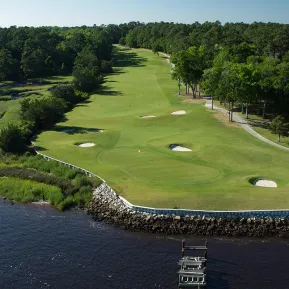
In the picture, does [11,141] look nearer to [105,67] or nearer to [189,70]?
[189,70]

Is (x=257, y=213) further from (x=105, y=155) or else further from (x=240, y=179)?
(x=105, y=155)

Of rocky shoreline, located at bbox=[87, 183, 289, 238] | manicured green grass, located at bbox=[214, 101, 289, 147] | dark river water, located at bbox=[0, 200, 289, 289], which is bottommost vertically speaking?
dark river water, located at bbox=[0, 200, 289, 289]

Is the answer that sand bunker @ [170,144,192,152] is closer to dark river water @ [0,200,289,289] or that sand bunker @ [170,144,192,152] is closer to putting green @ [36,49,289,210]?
putting green @ [36,49,289,210]

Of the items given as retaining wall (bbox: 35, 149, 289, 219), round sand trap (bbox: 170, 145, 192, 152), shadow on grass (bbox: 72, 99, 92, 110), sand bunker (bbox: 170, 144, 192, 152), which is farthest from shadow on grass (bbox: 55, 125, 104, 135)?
retaining wall (bbox: 35, 149, 289, 219)

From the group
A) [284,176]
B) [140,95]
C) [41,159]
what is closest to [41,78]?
[140,95]

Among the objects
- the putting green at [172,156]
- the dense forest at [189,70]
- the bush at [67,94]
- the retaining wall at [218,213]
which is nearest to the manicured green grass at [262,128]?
the dense forest at [189,70]

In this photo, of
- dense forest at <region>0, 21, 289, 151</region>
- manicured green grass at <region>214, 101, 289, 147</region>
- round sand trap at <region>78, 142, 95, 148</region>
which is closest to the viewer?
round sand trap at <region>78, 142, 95, 148</region>

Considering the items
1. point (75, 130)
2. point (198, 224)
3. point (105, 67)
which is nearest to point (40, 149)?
point (75, 130)
